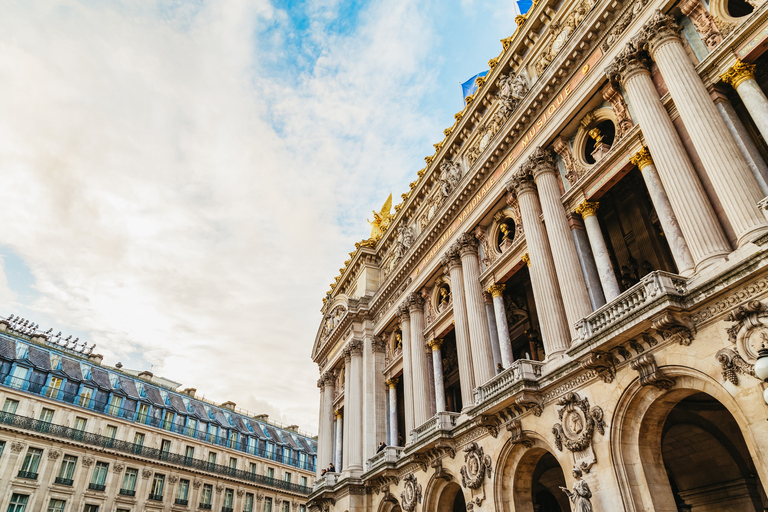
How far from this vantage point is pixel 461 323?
2586cm

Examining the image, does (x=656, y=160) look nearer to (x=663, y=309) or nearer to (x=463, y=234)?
(x=663, y=309)

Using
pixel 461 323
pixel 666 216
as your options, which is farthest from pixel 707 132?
pixel 461 323

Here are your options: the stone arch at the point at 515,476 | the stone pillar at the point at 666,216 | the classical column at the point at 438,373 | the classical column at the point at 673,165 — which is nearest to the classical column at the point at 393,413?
the classical column at the point at 438,373

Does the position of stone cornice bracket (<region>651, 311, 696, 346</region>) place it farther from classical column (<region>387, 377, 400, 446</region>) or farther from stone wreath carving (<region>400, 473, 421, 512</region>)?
classical column (<region>387, 377, 400, 446</region>)

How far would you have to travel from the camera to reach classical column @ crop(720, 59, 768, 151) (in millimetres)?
14188

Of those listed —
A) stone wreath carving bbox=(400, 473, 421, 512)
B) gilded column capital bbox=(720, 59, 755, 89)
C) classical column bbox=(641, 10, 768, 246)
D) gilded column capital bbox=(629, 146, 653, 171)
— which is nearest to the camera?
classical column bbox=(641, 10, 768, 246)

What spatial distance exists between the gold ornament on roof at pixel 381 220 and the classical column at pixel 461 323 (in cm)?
1375

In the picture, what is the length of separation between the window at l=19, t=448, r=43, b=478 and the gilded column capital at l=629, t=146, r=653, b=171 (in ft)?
157

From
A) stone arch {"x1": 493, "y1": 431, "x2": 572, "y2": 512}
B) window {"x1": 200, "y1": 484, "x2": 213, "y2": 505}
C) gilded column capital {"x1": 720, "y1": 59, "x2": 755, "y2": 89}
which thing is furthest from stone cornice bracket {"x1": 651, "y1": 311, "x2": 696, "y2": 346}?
window {"x1": 200, "y1": 484, "x2": 213, "y2": 505}

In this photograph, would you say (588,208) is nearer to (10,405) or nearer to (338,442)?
(338,442)

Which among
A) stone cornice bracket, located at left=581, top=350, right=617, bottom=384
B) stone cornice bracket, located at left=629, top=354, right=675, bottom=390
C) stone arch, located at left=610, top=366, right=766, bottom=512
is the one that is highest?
stone cornice bracket, located at left=581, top=350, right=617, bottom=384

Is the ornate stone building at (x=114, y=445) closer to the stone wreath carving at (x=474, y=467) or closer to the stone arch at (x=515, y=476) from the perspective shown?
the stone wreath carving at (x=474, y=467)

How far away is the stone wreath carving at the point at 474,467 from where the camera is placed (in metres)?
20.5

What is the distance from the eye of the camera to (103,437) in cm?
4756
